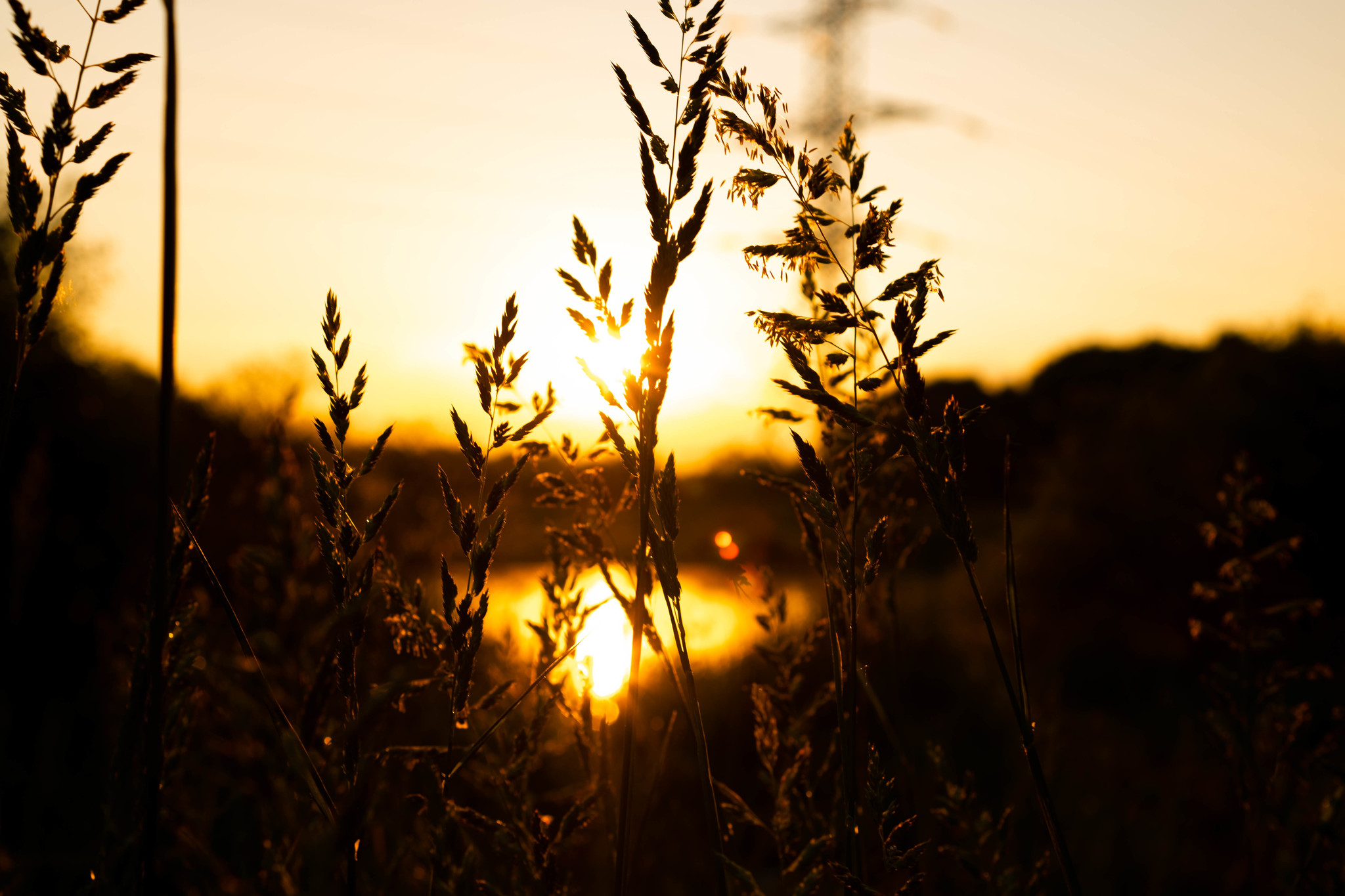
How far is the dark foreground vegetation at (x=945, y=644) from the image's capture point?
180 cm

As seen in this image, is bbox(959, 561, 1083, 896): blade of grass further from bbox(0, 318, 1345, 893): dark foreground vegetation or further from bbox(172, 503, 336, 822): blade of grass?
bbox(172, 503, 336, 822): blade of grass

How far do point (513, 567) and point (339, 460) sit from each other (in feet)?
81.5

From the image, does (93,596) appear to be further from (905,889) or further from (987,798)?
(905,889)

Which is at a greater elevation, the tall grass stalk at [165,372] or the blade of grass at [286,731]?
the tall grass stalk at [165,372]

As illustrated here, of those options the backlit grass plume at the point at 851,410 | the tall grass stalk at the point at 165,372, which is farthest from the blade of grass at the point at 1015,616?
the tall grass stalk at the point at 165,372

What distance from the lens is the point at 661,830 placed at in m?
2.60

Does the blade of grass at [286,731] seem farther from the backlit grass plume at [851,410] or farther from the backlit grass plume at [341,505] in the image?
the backlit grass plume at [851,410]

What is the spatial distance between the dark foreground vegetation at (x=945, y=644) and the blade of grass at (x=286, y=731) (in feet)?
1.12

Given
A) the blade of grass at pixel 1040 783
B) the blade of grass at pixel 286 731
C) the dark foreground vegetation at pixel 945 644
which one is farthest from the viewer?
the dark foreground vegetation at pixel 945 644

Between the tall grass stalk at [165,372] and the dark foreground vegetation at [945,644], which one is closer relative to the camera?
the tall grass stalk at [165,372]

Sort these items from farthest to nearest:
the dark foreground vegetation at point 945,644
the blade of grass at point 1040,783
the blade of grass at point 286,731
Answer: the dark foreground vegetation at point 945,644
the blade of grass at point 1040,783
the blade of grass at point 286,731

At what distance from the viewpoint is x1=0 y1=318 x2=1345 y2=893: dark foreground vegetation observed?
1.80 metres

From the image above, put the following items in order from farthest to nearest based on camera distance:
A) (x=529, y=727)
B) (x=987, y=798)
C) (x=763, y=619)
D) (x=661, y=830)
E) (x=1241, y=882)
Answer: (x=987, y=798) < (x=661, y=830) < (x=1241, y=882) < (x=763, y=619) < (x=529, y=727)

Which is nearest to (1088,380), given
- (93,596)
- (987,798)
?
(987,798)
